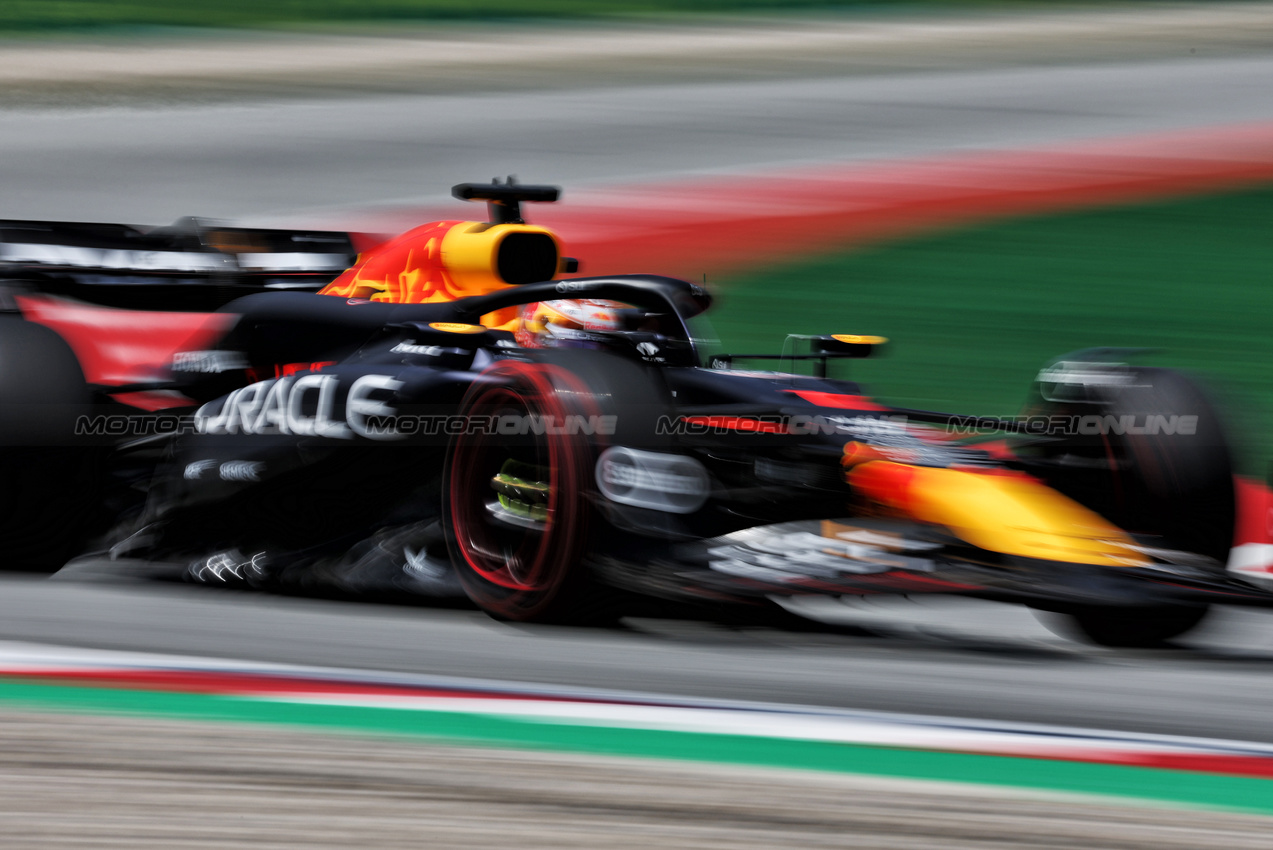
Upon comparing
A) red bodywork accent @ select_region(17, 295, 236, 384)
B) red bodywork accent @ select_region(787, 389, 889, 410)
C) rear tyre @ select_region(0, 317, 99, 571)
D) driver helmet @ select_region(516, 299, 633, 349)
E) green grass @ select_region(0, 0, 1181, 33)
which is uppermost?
green grass @ select_region(0, 0, 1181, 33)

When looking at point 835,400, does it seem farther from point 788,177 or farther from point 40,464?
point 788,177

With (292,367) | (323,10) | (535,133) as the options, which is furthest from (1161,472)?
(323,10)

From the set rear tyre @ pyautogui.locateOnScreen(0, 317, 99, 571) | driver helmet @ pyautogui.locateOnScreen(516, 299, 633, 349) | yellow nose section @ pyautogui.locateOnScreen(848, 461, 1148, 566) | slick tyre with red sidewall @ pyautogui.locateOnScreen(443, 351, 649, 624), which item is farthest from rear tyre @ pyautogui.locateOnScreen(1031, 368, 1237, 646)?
rear tyre @ pyautogui.locateOnScreen(0, 317, 99, 571)

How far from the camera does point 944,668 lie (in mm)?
3670

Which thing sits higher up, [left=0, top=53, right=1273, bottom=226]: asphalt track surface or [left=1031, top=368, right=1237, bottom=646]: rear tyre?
[left=0, top=53, right=1273, bottom=226]: asphalt track surface

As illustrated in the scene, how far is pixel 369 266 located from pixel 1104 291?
6.31m

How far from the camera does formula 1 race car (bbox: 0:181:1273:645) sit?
3.84 m

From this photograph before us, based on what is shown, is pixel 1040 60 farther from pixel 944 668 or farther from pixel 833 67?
pixel 944 668

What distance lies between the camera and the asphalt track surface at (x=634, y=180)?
354 cm

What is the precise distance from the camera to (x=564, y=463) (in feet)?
13.1

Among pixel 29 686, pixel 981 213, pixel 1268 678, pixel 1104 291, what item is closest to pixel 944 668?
pixel 1268 678

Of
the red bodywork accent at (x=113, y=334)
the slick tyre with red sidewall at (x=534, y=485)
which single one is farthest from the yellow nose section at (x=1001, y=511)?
the red bodywork accent at (x=113, y=334)

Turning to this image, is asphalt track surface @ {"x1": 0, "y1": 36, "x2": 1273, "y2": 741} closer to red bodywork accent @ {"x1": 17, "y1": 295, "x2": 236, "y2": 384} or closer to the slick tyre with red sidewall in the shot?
the slick tyre with red sidewall

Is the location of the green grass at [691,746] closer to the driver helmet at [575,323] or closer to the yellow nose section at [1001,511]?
the yellow nose section at [1001,511]
